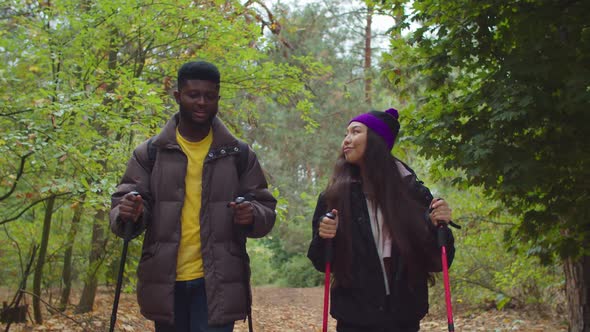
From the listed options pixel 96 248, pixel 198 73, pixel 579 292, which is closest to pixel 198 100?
pixel 198 73

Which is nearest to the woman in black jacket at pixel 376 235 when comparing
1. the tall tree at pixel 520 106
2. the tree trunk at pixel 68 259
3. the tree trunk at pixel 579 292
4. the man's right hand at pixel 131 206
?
the man's right hand at pixel 131 206

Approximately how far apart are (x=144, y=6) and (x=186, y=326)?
14.7 feet

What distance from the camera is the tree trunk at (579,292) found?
659cm

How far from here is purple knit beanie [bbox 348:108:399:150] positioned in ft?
10.8

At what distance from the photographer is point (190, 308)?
3105mm

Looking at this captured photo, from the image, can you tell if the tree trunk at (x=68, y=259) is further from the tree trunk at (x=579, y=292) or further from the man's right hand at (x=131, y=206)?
the tree trunk at (x=579, y=292)

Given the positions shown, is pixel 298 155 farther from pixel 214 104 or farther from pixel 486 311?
pixel 214 104

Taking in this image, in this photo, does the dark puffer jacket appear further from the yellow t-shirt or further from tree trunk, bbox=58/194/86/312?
tree trunk, bbox=58/194/86/312

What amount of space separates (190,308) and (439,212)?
4.50ft

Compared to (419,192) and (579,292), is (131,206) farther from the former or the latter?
(579,292)

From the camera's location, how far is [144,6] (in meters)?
6.61

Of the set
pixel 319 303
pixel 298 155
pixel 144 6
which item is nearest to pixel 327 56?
pixel 298 155

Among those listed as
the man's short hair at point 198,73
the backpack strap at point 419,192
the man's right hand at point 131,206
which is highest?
the man's short hair at point 198,73

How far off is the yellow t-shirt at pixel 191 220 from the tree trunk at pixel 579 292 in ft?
16.3
